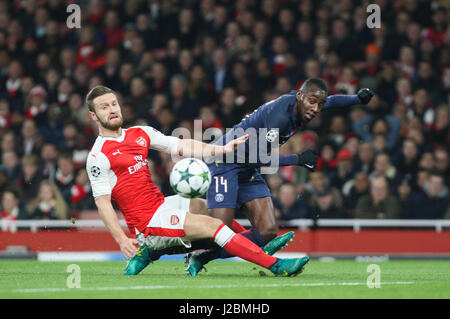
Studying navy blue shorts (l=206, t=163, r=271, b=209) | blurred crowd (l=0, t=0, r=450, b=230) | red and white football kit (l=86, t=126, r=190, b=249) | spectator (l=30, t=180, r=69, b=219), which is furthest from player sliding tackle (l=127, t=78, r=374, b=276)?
spectator (l=30, t=180, r=69, b=219)

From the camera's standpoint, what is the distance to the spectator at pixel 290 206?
1238 centimetres

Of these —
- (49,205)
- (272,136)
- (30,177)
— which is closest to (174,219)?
(272,136)

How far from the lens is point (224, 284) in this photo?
709 cm

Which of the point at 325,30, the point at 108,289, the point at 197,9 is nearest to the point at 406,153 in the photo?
the point at 325,30

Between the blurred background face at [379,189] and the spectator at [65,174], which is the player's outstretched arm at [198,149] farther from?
the spectator at [65,174]

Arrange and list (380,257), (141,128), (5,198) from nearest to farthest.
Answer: (141,128) → (380,257) → (5,198)

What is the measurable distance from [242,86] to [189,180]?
657 centimetres

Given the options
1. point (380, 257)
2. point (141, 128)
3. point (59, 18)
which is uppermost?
point (59, 18)

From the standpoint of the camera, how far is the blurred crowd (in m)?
12.7

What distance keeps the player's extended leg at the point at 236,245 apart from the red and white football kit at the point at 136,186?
0.43ft

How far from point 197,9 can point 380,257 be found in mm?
6237

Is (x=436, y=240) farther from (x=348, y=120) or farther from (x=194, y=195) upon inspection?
(x=194, y=195)

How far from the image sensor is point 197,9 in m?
15.8

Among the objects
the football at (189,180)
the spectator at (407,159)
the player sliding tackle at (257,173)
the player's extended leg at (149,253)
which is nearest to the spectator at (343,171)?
the spectator at (407,159)
